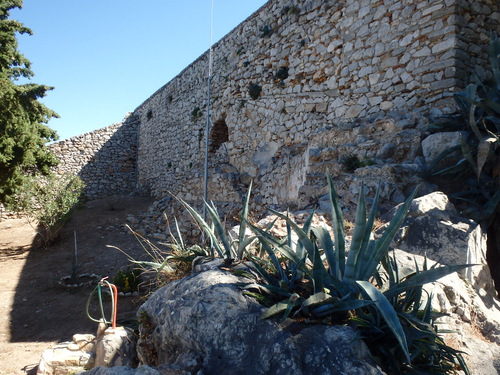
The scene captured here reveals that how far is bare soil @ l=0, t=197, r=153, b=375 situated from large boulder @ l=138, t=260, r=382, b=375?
1866mm

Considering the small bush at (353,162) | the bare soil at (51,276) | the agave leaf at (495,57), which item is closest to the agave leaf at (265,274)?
the bare soil at (51,276)

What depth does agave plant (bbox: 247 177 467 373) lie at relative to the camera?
184cm

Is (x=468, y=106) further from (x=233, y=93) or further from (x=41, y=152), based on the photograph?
(x=41, y=152)

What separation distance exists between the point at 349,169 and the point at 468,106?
168 cm

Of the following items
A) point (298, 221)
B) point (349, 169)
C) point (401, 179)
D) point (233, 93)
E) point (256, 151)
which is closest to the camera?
point (298, 221)

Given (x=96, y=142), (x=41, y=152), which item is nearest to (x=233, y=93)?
(x=41, y=152)

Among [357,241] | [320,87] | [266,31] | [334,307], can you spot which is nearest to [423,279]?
[357,241]

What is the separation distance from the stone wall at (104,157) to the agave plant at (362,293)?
16545mm

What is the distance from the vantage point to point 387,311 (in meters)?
1.69

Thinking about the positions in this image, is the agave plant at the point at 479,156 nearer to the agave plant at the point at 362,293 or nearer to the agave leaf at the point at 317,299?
the agave plant at the point at 362,293

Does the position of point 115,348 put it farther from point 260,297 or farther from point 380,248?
point 380,248

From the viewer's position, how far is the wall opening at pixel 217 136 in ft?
37.2

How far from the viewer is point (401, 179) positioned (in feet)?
15.3

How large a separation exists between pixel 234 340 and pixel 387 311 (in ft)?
2.46
